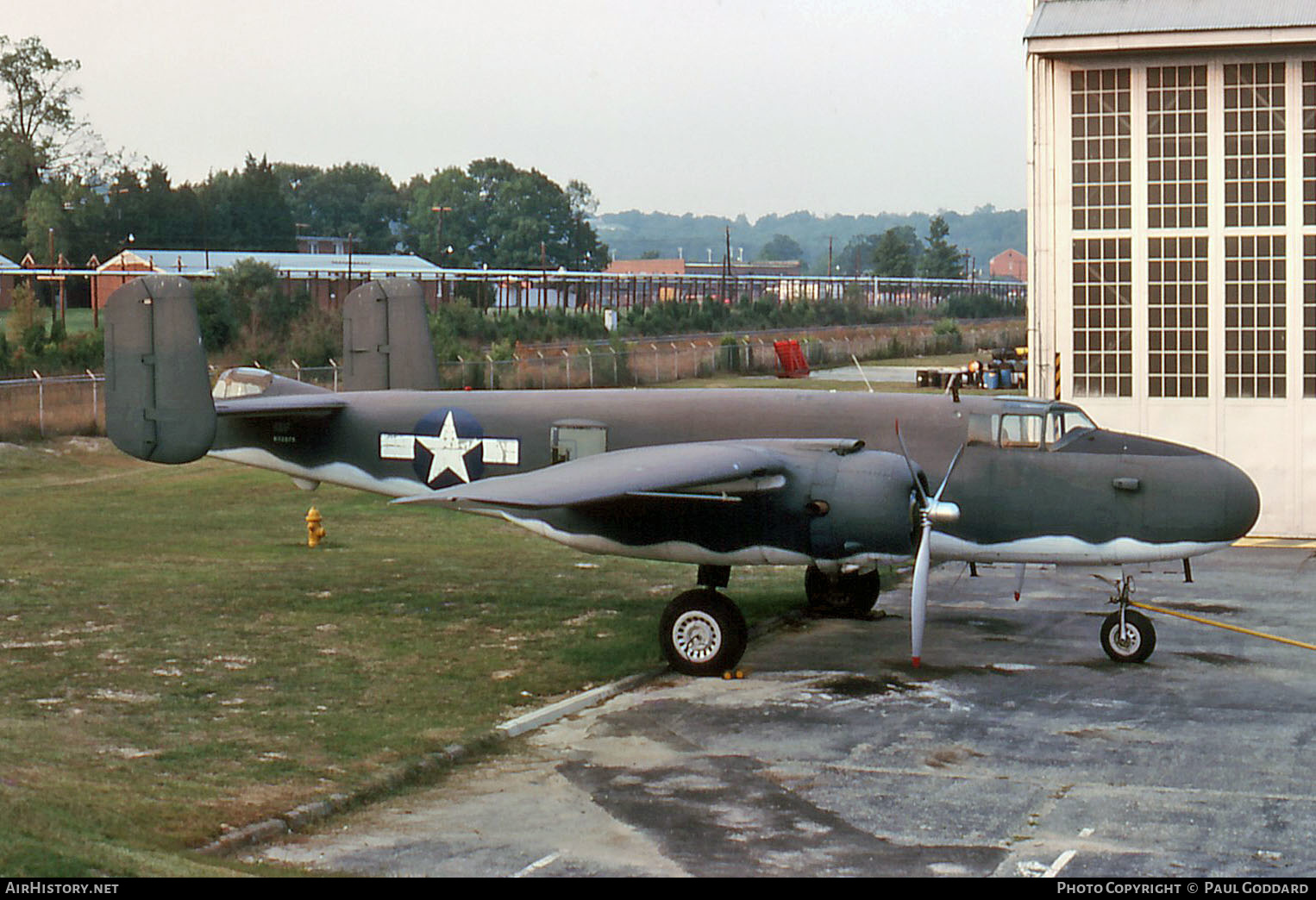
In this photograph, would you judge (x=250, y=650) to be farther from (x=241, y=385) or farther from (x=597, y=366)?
(x=597, y=366)

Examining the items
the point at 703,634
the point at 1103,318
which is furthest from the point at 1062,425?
the point at 1103,318

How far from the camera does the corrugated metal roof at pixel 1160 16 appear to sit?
30.9m

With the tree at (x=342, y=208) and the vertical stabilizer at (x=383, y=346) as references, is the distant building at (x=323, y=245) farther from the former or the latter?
the vertical stabilizer at (x=383, y=346)

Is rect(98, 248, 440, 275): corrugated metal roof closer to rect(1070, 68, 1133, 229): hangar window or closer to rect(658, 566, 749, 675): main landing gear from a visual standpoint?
rect(1070, 68, 1133, 229): hangar window

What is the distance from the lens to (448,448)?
2216 centimetres

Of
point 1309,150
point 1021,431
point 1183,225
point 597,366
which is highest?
point 1309,150

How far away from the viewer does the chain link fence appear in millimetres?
44000

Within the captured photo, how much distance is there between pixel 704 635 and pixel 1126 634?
5.86m

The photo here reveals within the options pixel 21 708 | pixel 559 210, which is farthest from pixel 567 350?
pixel 559 210

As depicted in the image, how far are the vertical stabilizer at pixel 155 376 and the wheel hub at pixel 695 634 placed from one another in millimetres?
8218

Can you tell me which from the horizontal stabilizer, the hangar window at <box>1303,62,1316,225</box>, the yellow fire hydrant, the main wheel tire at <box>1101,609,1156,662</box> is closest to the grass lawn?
the yellow fire hydrant

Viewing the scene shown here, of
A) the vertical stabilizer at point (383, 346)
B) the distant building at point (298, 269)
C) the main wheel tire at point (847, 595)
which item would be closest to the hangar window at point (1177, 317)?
the main wheel tire at point (847, 595)

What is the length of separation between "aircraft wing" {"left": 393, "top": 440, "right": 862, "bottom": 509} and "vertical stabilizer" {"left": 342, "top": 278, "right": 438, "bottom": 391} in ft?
23.0

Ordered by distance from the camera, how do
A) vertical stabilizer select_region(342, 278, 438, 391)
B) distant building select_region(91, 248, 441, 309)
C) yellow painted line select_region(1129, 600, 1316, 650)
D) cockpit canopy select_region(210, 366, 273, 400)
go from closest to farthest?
1. yellow painted line select_region(1129, 600, 1316, 650)
2. cockpit canopy select_region(210, 366, 273, 400)
3. vertical stabilizer select_region(342, 278, 438, 391)
4. distant building select_region(91, 248, 441, 309)
